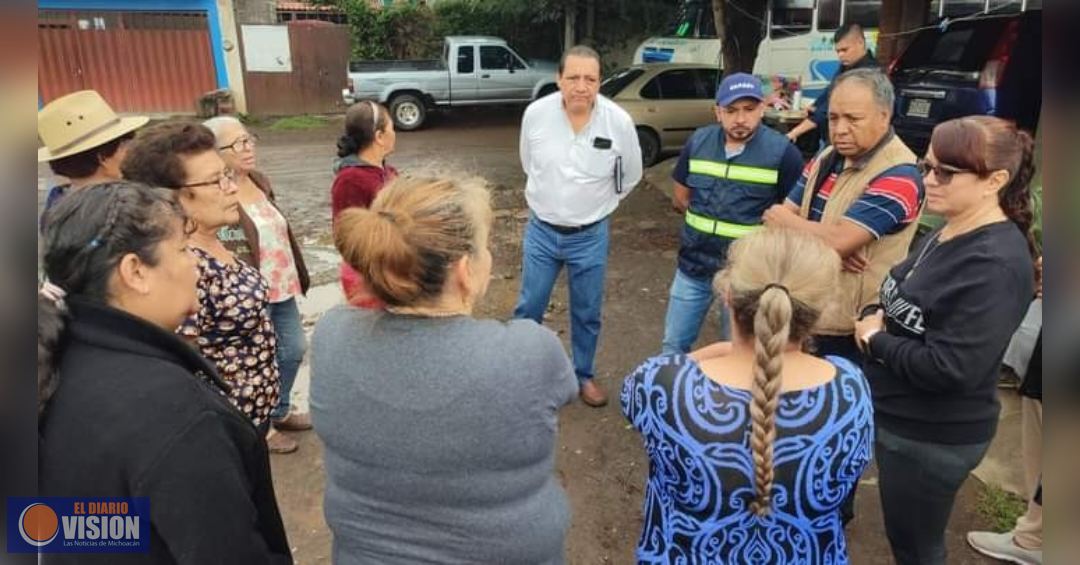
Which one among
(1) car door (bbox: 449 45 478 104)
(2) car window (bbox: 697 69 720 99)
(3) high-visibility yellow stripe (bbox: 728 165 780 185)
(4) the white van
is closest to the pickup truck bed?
(1) car door (bbox: 449 45 478 104)

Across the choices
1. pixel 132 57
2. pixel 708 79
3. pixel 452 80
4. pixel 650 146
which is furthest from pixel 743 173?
pixel 132 57

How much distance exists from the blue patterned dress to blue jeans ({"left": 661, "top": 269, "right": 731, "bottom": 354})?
5.60 ft

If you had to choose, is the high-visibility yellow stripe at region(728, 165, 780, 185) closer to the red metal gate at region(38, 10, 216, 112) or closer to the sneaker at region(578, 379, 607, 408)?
the sneaker at region(578, 379, 607, 408)

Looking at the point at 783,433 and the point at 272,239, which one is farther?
the point at 272,239

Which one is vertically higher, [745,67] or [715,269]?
[745,67]

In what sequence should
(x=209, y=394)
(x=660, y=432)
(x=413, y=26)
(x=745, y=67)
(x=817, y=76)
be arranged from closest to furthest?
(x=209, y=394), (x=660, y=432), (x=745, y=67), (x=817, y=76), (x=413, y=26)

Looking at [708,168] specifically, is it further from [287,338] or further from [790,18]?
[790,18]

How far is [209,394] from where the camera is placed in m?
1.32

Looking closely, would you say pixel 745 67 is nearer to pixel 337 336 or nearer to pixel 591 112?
pixel 591 112

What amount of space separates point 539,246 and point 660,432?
2213mm

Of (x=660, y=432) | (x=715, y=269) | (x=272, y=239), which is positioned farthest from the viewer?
(x=715, y=269)

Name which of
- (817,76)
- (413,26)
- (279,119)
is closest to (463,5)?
(413,26)

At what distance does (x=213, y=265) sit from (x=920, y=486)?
236 cm

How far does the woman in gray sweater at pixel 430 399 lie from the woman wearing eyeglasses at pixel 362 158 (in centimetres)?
177
